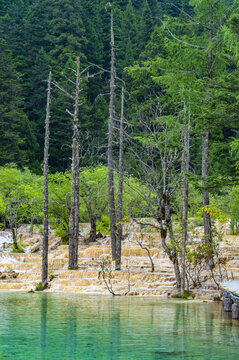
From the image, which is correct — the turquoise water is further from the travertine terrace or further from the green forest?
the green forest

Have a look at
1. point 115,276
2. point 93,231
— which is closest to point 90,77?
point 93,231

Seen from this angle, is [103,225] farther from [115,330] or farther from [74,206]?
[115,330]

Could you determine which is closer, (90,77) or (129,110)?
(90,77)

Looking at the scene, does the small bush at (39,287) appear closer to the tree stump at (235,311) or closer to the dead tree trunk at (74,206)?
the dead tree trunk at (74,206)

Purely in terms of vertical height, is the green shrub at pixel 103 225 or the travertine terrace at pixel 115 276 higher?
the green shrub at pixel 103 225

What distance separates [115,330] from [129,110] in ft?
160

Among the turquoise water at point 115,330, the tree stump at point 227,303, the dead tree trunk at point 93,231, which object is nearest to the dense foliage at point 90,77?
the dead tree trunk at point 93,231

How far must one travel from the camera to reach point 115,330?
1186cm

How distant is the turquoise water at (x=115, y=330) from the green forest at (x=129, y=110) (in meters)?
3.53

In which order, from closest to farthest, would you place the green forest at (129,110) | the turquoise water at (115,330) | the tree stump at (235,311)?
the turquoise water at (115,330)
the tree stump at (235,311)
the green forest at (129,110)

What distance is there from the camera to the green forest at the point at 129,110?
1906 centimetres

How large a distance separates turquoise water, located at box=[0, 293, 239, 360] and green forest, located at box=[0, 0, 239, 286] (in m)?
3.53

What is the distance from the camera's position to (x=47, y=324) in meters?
12.7

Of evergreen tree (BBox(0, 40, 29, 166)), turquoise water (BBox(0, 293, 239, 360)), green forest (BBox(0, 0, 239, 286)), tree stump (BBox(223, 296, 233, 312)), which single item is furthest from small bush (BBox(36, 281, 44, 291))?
evergreen tree (BBox(0, 40, 29, 166))
